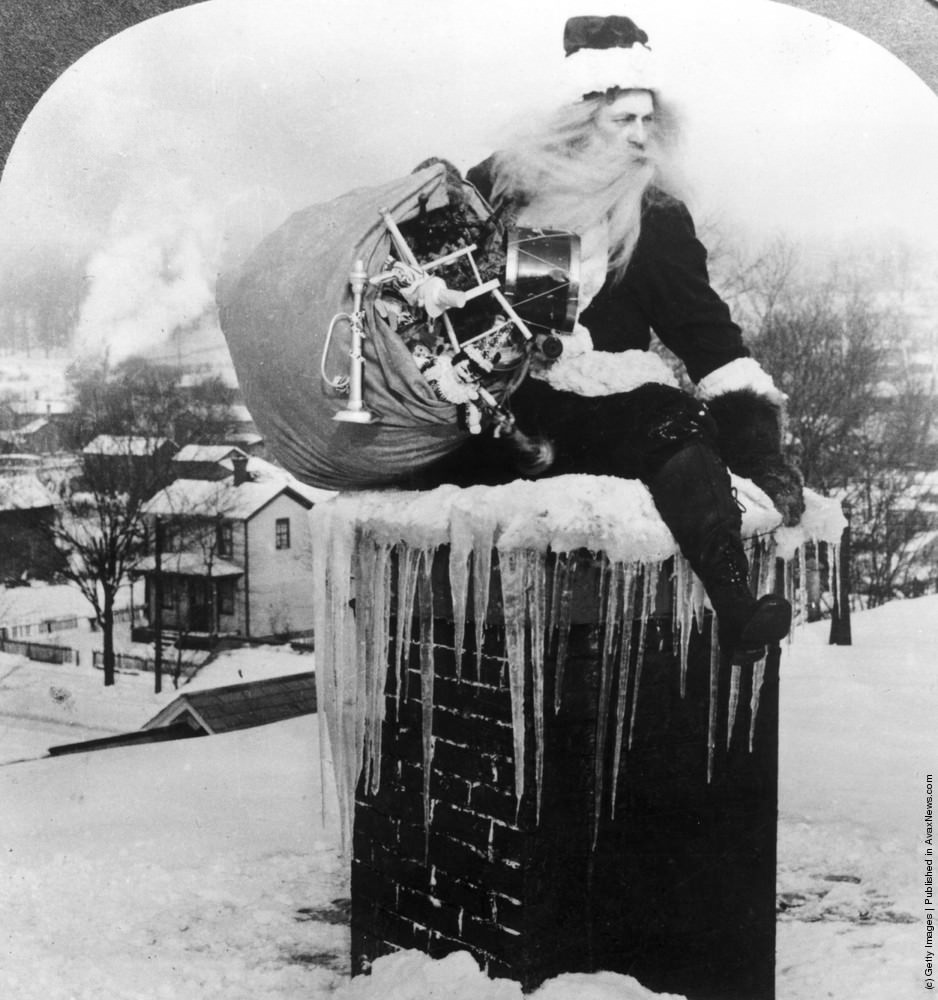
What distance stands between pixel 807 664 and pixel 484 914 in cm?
112

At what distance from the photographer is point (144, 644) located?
2.96m

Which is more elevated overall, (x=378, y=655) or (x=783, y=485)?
(x=783, y=485)

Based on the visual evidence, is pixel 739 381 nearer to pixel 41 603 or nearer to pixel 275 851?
pixel 275 851

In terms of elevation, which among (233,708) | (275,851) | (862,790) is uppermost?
(233,708)

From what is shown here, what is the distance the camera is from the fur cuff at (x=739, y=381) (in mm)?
2625

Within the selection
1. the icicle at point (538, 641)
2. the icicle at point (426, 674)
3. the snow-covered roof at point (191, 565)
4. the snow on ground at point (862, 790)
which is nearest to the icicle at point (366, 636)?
the icicle at point (426, 674)

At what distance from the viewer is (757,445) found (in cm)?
264

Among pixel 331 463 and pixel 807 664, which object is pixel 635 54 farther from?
pixel 807 664

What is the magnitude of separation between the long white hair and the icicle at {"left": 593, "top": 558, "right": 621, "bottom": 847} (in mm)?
799

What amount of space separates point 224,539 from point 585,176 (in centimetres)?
141

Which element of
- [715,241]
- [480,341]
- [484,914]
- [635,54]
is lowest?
[484,914]

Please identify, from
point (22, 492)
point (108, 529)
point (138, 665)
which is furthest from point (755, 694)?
point (22, 492)

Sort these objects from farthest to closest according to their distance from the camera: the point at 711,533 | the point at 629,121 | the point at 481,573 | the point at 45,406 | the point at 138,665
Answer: the point at 138,665 → the point at 45,406 → the point at 629,121 → the point at 481,573 → the point at 711,533

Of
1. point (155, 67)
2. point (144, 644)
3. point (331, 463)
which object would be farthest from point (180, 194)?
point (144, 644)
